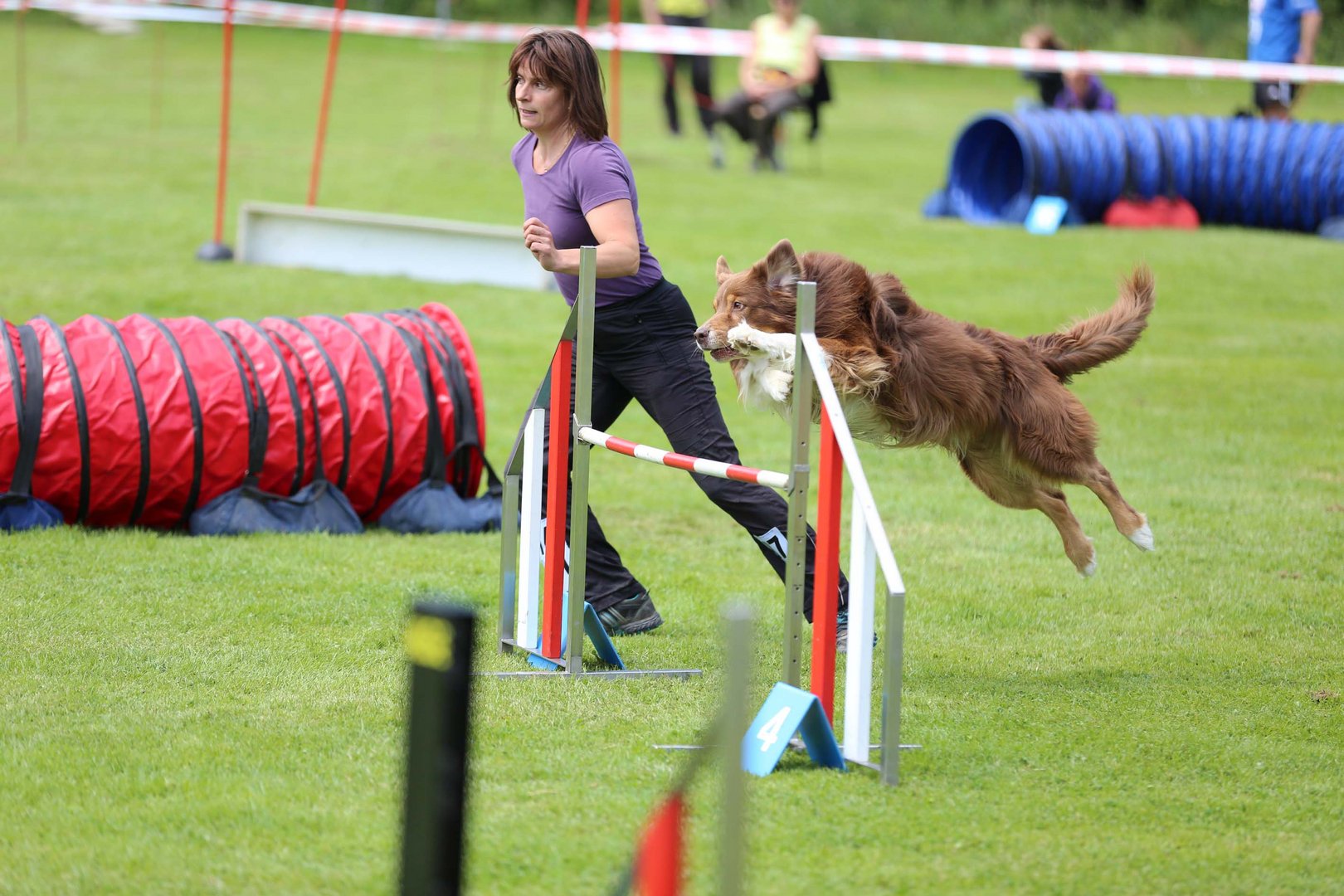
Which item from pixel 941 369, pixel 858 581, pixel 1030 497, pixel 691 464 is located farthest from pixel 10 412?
pixel 1030 497

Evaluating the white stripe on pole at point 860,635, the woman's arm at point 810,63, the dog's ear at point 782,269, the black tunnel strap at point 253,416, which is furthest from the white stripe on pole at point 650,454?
the woman's arm at point 810,63

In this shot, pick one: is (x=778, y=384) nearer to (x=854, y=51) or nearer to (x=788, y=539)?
(x=788, y=539)

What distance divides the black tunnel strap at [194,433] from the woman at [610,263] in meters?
2.12

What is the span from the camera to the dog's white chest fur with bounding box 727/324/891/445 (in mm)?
4398

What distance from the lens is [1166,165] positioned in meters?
Answer: 14.4

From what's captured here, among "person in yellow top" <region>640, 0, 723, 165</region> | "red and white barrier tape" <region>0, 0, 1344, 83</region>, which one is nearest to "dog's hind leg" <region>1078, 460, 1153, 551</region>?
"red and white barrier tape" <region>0, 0, 1344, 83</region>

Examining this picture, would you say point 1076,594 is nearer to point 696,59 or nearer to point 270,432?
point 270,432

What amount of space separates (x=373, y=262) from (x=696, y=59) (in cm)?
720

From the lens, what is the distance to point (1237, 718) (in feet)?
14.2

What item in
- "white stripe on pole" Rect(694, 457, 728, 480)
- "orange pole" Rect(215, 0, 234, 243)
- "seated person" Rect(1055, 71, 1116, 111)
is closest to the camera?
"white stripe on pole" Rect(694, 457, 728, 480)

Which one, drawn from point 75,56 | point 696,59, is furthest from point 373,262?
point 75,56

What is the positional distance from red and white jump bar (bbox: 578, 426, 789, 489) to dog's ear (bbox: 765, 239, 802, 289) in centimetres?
62

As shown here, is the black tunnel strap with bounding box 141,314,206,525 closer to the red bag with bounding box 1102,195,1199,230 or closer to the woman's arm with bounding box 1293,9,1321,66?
the red bag with bounding box 1102,195,1199,230

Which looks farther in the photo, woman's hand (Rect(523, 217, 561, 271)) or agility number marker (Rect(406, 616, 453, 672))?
woman's hand (Rect(523, 217, 561, 271))
